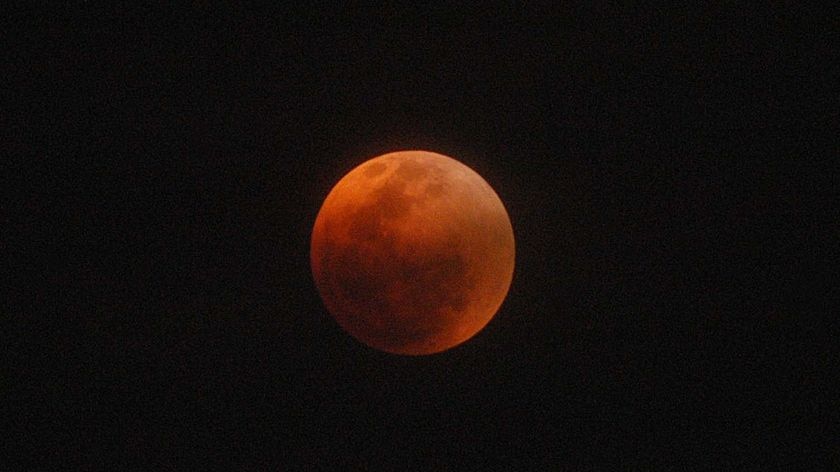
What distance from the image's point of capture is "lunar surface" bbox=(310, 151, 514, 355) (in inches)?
179

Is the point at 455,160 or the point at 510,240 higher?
the point at 455,160

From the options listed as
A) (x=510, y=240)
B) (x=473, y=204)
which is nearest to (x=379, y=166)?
(x=473, y=204)

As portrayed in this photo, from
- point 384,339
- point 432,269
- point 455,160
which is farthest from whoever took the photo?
point 455,160

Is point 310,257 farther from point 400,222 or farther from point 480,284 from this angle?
point 480,284

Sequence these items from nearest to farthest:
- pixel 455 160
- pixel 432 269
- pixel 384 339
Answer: pixel 432 269, pixel 384 339, pixel 455 160

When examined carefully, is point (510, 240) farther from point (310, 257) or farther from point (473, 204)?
point (310, 257)

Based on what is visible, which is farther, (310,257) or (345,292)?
(310,257)

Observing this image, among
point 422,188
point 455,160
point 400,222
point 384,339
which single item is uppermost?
point 455,160

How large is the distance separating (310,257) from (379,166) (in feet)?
3.10

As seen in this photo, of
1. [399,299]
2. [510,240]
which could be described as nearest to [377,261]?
[399,299]

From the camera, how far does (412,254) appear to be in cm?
450

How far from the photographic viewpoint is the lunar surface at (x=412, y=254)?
179 inches

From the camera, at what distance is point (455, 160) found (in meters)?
5.25

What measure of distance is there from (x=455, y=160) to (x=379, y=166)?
642 mm
